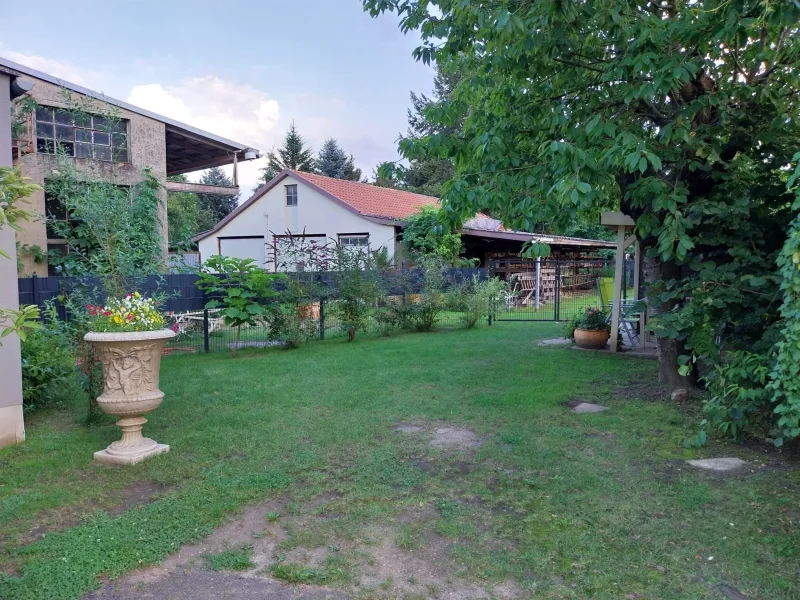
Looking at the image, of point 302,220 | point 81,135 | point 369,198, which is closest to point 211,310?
point 81,135

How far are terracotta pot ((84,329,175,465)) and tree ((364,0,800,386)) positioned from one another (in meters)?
3.26

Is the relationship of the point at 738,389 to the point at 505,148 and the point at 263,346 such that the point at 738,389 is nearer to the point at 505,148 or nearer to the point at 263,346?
the point at 505,148

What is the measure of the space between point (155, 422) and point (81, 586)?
10.3ft

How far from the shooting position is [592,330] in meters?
9.96

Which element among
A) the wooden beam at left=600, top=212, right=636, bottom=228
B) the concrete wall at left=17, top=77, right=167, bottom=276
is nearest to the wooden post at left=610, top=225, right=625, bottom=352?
the wooden beam at left=600, top=212, right=636, bottom=228

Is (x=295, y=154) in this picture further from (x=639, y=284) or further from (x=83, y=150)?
(x=639, y=284)

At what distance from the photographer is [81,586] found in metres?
2.76

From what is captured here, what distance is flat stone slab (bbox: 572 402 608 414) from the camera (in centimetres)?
606

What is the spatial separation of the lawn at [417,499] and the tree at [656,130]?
122 cm

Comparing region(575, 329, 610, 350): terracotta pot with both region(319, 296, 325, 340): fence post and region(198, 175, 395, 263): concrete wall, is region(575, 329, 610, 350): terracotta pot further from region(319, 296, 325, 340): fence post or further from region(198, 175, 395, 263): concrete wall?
region(198, 175, 395, 263): concrete wall

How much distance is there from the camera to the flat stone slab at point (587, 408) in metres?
6.06

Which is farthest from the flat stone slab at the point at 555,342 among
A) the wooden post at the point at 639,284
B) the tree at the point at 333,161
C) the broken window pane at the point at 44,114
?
the tree at the point at 333,161

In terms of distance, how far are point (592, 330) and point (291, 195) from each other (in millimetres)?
15740

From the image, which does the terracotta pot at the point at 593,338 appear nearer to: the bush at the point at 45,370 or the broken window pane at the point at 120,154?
the bush at the point at 45,370
